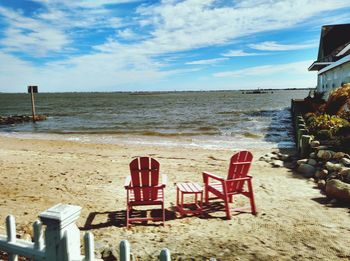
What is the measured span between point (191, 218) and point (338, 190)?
300cm

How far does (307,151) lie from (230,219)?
571 cm

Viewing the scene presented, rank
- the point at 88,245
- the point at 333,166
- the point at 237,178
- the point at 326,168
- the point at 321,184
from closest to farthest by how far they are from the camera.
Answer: the point at 88,245 → the point at 237,178 → the point at 321,184 → the point at 333,166 → the point at 326,168

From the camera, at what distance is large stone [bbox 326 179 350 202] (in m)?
5.91

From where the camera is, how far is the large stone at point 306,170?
8.29 meters

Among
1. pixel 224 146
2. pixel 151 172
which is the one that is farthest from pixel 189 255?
pixel 224 146

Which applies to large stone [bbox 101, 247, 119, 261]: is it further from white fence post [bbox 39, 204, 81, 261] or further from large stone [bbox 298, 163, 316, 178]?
large stone [bbox 298, 163, 316, 178]

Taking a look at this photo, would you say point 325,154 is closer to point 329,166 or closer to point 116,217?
point 329,166

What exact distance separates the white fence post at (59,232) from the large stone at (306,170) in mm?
7388

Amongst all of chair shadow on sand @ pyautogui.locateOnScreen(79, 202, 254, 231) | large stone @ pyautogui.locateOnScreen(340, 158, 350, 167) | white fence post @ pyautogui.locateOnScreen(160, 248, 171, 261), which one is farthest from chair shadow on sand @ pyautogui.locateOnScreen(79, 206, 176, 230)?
large stone @ pyautogui.locateOnScreen(340, 158, 350, 167)

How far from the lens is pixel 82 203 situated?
6.27 metres

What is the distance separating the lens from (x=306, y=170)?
8469 mm

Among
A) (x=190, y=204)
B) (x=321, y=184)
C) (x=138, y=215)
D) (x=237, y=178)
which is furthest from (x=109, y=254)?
(x=321, y=184)

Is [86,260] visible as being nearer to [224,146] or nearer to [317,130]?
[317,130]

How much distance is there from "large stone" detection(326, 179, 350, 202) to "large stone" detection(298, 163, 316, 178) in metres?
1.91
